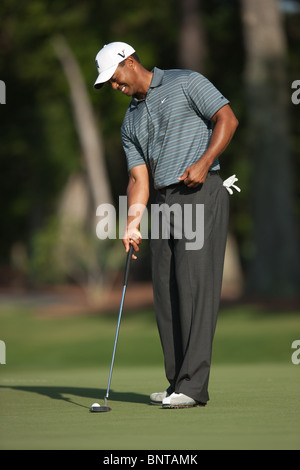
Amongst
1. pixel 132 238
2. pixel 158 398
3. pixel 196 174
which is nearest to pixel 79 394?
pixel 158 398

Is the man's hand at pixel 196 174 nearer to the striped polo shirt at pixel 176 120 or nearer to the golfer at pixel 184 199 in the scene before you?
the golfer at pixel 184 199

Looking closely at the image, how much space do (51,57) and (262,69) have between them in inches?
483

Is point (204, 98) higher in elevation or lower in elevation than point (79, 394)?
higher

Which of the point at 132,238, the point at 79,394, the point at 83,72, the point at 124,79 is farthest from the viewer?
the point at 83,72

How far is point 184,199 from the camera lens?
6254 mm

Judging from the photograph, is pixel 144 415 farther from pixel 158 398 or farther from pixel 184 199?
pixel 184 199

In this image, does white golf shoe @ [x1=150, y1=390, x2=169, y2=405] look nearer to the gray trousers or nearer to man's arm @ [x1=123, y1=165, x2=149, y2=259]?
the gray trousers

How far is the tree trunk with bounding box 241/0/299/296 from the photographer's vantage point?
69.3ft

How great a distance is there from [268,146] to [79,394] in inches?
579

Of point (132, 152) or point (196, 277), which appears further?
point (132, 152)

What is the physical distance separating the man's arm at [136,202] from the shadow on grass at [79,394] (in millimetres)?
860

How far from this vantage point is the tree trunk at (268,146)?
21109 mm

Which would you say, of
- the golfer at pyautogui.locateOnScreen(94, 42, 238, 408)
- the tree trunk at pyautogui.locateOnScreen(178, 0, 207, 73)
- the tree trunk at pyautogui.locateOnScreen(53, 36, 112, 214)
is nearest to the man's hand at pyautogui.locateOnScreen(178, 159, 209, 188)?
the golfer at pyautogui.locateOnScreen(94, 42, 238, 408)

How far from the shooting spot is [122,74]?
6359 mm
